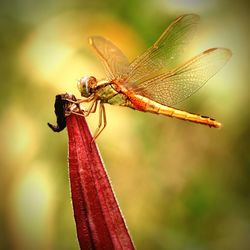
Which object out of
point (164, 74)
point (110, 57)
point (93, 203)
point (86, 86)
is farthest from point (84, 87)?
point (93, 203)

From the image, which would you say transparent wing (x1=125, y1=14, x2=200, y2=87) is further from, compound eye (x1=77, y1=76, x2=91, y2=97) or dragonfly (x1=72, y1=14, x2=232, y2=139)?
compound eye (x1=77, y1=76, x2=91, y2=97)

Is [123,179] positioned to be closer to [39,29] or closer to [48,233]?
[48,233]

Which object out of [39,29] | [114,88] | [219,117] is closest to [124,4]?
[39,29]

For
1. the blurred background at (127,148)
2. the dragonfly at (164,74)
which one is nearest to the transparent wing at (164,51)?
the dragonfly at (164,74)

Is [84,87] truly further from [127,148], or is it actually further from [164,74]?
[127,148]

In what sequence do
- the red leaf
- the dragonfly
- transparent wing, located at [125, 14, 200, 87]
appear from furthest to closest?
1. transparent wing, located at [125, 14, 200, 87]
2. the dragonfly
3. the red leaf

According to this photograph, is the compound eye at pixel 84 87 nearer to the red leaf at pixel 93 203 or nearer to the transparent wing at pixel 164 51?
the transparent wing at pixel 164 51

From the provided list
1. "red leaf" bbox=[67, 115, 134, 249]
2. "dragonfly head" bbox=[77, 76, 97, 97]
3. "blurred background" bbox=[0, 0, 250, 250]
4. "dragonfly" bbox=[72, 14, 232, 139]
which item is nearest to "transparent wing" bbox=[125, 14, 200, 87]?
"dragonfly" bbox=[72, 14, 232, 139]
